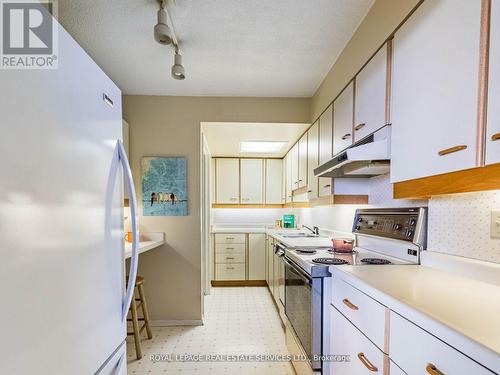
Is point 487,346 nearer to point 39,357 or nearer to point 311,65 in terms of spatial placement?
point 39,357

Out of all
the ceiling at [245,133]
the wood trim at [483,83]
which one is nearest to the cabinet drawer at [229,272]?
the ceiling at [245,133]

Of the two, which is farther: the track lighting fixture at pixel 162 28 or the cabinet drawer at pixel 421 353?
the track lighting fixture at pixel 162 28

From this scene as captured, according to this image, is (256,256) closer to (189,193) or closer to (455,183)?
(189,193)

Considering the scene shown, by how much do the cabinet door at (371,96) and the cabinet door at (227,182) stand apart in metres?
2.91

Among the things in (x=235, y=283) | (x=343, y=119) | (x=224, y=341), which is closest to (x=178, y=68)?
(x=343, y=119)

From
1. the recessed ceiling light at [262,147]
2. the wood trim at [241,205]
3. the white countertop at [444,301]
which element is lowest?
the wood trim at [241,205]

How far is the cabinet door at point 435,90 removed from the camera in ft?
2.84

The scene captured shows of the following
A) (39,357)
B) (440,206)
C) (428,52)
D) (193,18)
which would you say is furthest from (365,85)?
(39,357)

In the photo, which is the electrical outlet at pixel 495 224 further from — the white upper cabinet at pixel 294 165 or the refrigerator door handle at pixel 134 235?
the white upper cabinet at pixel 294 165

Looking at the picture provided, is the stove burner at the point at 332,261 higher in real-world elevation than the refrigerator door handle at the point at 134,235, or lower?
lower

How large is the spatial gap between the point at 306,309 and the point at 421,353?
0.93 m

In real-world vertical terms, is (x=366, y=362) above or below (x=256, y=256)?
above

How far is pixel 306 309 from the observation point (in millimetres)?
1649

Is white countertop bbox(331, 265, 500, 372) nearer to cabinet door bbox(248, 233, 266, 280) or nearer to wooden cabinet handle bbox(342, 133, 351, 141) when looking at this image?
wooden cabinet handle bbox(342, 133, 351, 141)
